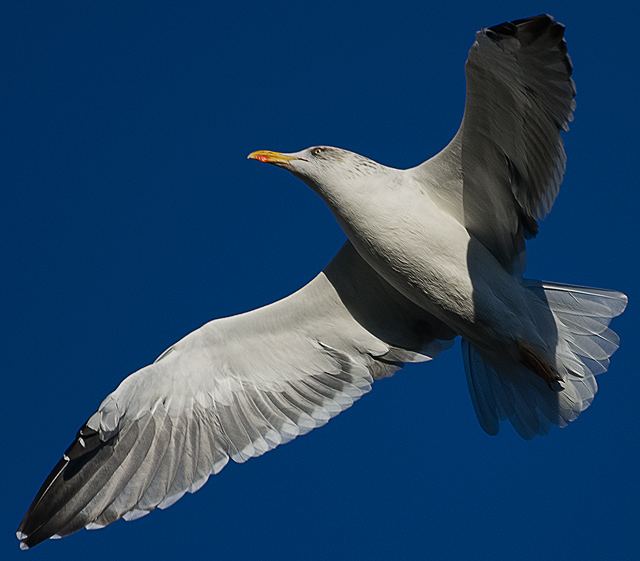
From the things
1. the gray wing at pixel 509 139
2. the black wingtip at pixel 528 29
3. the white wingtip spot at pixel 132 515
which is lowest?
the white wingtip spot at pixel 132 515

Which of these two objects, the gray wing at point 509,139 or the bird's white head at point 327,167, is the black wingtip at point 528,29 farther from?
the bird's white head at point 327,167

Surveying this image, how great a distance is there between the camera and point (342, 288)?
233 inches

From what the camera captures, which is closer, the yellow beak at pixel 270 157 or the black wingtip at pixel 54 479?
the black wingtip at pixel 54 479

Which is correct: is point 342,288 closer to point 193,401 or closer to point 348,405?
point 348,405

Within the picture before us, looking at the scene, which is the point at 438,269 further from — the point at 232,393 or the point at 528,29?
the point at 232,393

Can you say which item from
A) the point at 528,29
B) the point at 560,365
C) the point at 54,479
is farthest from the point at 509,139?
the point at 54,479

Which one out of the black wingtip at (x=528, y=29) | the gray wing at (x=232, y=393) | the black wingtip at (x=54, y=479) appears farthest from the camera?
the gray wing at (x=232, y=393)

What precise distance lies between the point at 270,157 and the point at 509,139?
1602 millimetres

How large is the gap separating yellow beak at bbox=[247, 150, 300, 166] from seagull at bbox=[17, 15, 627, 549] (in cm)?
1

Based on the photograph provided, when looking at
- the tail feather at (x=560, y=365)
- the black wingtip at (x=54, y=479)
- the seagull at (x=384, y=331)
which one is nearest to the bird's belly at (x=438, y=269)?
the seagull at (x=384, y=331)

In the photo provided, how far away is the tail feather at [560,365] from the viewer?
18.0 ft

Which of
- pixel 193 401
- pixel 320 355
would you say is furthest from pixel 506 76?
pixel 193 401

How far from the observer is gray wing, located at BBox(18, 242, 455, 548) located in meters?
5.48

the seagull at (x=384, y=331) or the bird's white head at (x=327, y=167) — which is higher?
the bird's white head at (x=327, y=167)
